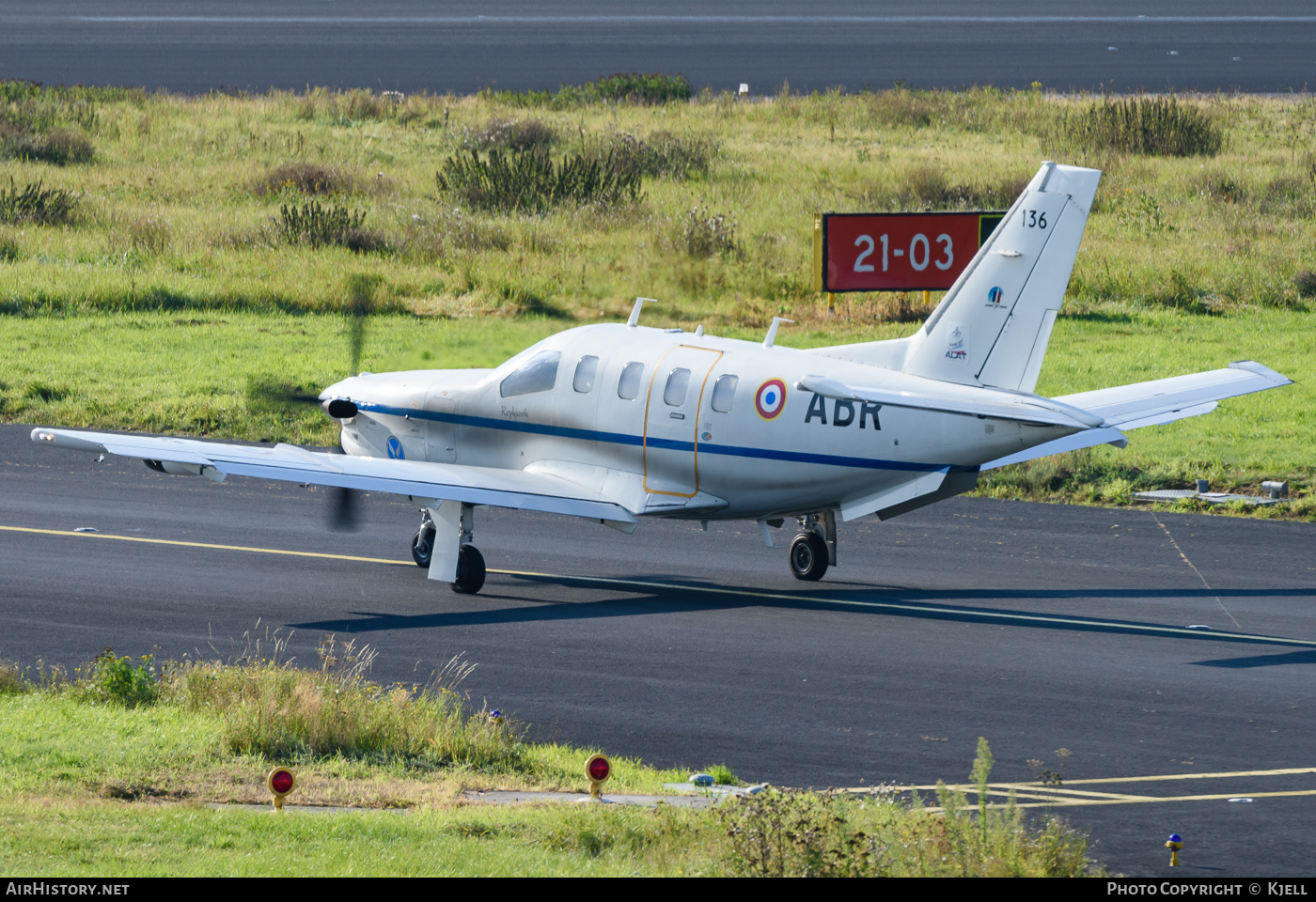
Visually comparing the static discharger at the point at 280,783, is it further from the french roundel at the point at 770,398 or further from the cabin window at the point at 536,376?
the cabin window at the point at 536,376

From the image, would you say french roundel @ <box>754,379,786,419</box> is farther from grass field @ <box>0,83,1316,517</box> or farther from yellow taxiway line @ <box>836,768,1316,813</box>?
grass field @ <box>0,83,1316,517</box>

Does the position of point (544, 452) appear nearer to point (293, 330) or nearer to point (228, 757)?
point (228, 757)

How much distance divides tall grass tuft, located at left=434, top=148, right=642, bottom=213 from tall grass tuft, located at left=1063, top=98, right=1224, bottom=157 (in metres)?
19.8

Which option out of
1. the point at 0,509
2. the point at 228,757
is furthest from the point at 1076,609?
the point at 0,509

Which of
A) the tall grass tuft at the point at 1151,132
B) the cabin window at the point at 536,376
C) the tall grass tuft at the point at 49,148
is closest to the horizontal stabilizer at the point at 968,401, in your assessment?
the cabin window at the point at 536,376

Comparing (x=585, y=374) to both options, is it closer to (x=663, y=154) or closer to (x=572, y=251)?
(x=572, y=251)

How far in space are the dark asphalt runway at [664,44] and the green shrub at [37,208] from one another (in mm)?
33545

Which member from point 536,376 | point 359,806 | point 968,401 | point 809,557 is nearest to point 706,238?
point 536,376

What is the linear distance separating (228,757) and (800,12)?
133461 millimetres

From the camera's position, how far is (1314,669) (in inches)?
669

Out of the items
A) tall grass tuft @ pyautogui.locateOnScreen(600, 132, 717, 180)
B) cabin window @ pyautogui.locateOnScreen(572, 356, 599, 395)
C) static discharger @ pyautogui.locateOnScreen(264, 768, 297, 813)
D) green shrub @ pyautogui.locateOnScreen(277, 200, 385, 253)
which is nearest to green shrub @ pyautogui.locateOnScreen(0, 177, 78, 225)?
green shrub @ pyautogui.locateOnScreen(277, 200, 385, 253)

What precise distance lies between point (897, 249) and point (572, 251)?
8826 mm

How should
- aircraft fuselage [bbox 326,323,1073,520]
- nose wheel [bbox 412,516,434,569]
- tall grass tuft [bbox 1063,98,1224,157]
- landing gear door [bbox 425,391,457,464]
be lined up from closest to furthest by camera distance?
aircraft fuselage [bbox 326,323,1073,520], nose wheel [bbox 412,516,434,569], landing gear door [bbox 425,391,457,464], tall grass tuft [bbox 1063,98,1224,157]

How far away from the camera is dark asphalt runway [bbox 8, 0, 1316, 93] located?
85750 mm
